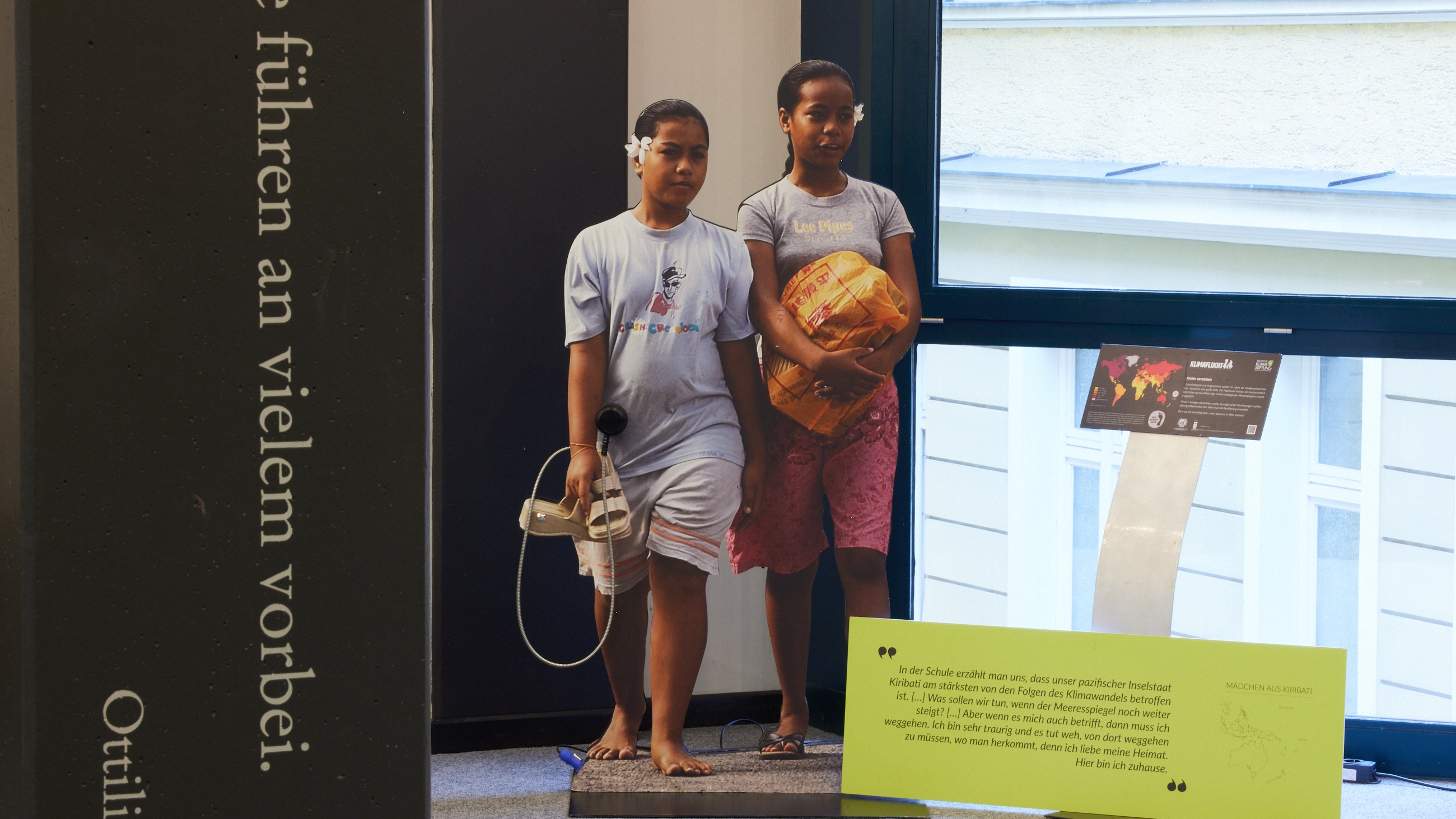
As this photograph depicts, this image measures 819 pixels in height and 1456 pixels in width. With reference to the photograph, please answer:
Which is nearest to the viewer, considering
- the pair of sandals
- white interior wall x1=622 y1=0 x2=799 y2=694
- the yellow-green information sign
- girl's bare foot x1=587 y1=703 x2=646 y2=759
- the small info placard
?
the yellow-green information sign

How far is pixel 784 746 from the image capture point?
8.89 feet

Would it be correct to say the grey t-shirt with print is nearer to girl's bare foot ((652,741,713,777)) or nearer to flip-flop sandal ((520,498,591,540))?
flip-flop sandal ((520,498,591,540))

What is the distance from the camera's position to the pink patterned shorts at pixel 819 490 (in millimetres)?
2691

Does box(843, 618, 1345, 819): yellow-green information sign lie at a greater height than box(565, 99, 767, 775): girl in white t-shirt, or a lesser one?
lesser

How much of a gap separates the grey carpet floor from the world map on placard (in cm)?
99

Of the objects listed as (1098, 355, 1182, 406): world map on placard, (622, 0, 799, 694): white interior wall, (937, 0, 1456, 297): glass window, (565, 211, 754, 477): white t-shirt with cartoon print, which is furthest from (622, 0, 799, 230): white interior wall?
(1098, 355, 1182, 406): world map on placard

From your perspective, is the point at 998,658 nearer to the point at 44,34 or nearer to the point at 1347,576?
the point at 1347,576

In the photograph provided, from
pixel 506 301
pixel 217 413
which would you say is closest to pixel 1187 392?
pixel 506 301

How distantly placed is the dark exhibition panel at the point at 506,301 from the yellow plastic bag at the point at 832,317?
1.89 feet

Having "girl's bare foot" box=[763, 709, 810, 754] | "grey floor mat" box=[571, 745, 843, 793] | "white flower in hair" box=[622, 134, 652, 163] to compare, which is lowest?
"grey floor mat" box=[571, 745, 843, 793]

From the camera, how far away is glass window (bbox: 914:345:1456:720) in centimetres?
271

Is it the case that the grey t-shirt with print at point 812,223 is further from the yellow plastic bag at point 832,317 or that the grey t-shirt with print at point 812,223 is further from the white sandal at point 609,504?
the white sandal at point 609,504

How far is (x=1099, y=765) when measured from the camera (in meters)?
2.34

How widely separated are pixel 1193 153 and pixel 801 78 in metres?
1.08
